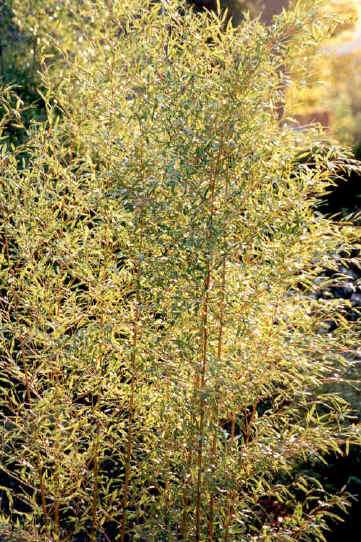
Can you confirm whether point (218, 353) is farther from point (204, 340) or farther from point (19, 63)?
point (19, 63)

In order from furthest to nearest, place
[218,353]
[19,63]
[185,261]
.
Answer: [19,63], [218,353], [185,261]

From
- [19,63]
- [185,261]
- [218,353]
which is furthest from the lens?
[19,63]

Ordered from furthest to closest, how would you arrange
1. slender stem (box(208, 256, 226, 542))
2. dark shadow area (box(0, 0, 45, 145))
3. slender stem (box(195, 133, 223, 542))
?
dark shadow area (box(0, 0, 45, 145))
slender stem (box(208, 256, 226, 542))
slender stem (box(195, 133, 223, 542))

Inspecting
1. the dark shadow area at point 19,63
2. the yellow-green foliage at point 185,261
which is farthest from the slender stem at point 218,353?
the dark shadow area at point 19,63

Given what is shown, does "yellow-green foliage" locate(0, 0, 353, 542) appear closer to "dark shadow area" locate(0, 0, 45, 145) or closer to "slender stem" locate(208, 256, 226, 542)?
"slender stem" locate(208, 256, 226, 542)

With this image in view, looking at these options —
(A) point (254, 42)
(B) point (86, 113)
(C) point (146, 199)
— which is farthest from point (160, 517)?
(A) point (254, 42)

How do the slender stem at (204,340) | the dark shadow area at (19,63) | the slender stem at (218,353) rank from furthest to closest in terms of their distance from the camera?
1. the dark shadow area at (19,63)
2. the slender stem at (218,353)
3. the slender stem at (204,340)

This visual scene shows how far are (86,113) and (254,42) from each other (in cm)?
88

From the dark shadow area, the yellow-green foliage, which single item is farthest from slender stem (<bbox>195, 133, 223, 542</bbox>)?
the dark shadow area

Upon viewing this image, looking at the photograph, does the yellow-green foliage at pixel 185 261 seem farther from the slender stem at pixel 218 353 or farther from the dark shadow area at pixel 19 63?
the dark shadow area at pixel 19 63

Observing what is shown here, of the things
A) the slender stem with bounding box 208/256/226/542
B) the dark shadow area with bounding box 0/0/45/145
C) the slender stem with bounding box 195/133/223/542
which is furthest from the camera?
the dark shadow area with bounding box 0/0/45/145

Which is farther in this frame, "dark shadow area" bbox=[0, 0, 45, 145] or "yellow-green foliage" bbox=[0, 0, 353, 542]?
"dark shadow area" bbox=[0, 0, 45, 145]

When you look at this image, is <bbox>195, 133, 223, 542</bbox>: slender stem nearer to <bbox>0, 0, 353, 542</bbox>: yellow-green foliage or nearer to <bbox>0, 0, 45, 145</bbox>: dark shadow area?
<bbox>0, 0, 353, 542</bbox>: yellow-green foliage

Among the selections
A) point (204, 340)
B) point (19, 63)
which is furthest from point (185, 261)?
point (19, 63)
